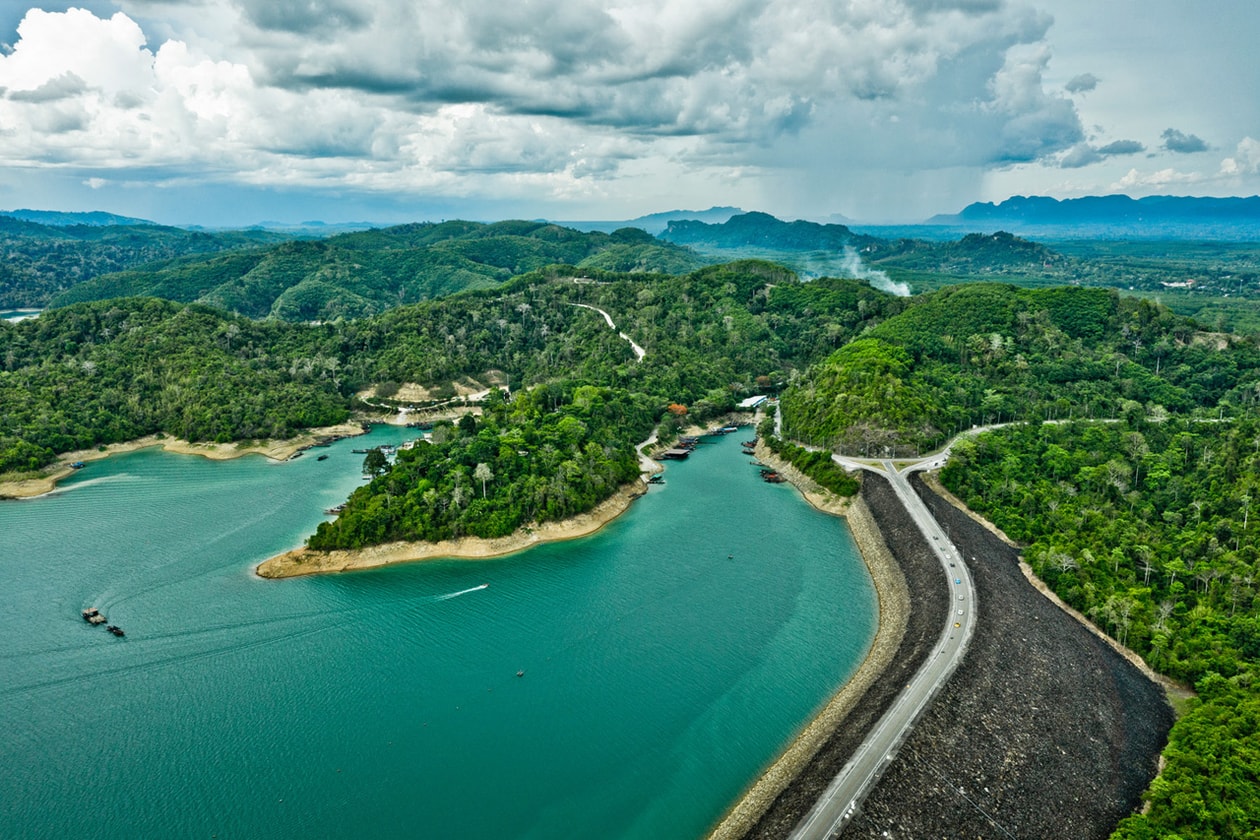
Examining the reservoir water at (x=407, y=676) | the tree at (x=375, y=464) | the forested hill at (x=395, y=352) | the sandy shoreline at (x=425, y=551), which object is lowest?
the reservoir water at (x=407, y=676)

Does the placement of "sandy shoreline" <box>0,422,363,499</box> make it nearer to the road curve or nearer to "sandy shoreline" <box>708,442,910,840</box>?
→ the road curve

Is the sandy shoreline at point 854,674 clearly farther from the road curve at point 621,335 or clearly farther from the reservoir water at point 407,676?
the road curve at point 621,335

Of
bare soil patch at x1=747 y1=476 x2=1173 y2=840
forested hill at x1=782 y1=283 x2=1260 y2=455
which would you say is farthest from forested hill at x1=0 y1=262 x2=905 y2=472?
bare soil patch at x1=747 y1=476 x2=1173 y2=840

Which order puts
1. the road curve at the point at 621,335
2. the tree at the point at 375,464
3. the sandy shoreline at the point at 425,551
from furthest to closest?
1. the road curve at the point at 621,335
2. the tree at the point at 375,464
3. the sandy shoreline at the point at 425,551

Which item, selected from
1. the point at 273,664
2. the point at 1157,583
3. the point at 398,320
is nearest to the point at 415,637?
the point at 273,664

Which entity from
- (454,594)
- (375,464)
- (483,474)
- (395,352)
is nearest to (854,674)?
(454,594)

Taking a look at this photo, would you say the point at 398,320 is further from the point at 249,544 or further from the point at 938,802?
the point at 938,802

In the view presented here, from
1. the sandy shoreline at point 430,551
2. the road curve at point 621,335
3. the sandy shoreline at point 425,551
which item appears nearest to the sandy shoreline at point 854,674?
the sandy shoreline at point 430,551

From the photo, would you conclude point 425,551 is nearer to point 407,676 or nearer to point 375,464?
point 375,464
